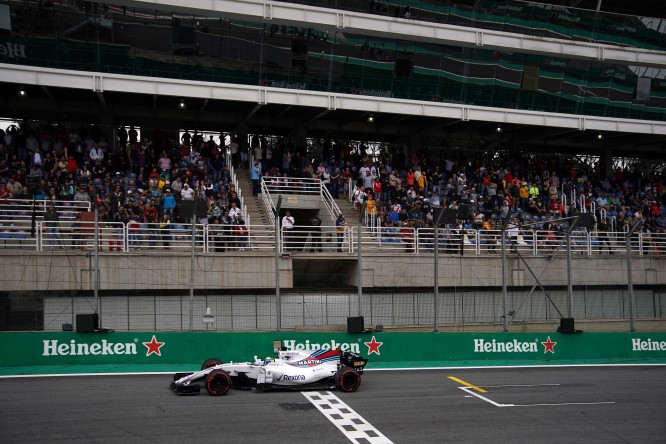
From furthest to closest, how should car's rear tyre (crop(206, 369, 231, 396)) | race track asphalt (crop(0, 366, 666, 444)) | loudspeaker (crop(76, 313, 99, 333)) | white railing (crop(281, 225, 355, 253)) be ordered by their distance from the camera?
white railing (crop(281, 225, 355, 253))
loudspeaker (crop(76, 313, 99, 333))
car's rear tyre (crop(206, 369, 231, 396))
race track asphalt (crop(0, 366, 666, 444))

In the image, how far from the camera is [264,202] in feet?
89.6

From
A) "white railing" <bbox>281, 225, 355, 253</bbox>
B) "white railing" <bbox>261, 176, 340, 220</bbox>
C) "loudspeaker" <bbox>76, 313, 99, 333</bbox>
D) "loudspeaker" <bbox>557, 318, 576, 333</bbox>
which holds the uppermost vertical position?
"white railing" <bbox>261, 176, 340, 220</bbox>

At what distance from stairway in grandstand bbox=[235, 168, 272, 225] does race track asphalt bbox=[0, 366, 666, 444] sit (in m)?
9.74

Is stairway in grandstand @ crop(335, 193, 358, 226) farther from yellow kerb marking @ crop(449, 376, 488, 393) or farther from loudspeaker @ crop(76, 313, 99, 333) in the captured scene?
loudspeaker @ crop(76, 313, 99, 333)

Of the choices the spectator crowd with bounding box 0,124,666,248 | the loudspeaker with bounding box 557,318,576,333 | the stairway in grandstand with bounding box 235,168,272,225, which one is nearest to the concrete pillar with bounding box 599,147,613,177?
the spectator crowd with bounding box 0,124,666,248

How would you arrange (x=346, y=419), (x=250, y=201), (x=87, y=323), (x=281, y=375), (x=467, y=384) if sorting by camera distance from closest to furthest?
1. (x=346, y=419)
2. (x=281, y=375)
3. (x=467, y=384)
4. (x=87, y=323)
5. (x=250, y=201)

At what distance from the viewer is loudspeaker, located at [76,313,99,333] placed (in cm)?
1884

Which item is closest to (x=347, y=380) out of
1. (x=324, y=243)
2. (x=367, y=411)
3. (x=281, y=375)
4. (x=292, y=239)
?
(x=281, y=375)

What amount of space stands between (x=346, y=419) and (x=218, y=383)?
11.2ft

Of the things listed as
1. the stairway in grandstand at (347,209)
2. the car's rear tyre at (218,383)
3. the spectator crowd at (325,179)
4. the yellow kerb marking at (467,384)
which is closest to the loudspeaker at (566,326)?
the spectator crowd at (325,179)

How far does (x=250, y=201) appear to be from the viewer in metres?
28.0

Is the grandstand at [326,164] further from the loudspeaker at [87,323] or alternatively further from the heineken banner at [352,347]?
the loudspeaker at [87,323]

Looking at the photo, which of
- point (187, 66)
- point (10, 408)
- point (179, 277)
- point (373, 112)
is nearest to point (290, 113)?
point (373, 112)

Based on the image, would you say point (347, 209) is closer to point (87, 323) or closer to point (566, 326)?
point (566, 326)
